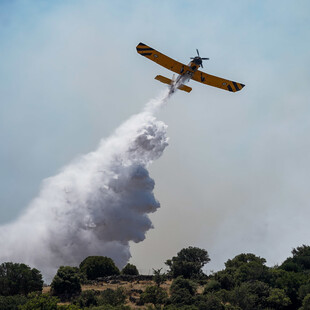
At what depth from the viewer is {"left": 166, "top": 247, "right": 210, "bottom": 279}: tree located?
73000mm

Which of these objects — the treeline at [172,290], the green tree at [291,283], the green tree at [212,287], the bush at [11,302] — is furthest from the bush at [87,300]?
the green tree at [291,283]

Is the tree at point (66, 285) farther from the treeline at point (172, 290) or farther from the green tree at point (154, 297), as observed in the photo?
the green tree at point (154, 297)

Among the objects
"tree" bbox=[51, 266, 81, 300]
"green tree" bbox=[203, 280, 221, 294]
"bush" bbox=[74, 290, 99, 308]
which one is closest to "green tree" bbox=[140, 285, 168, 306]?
"bush" bbox=[74, 290, 99, 308]

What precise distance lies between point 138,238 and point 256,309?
1182 inches

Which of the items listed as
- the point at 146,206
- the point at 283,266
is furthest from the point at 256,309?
the point at 146,206

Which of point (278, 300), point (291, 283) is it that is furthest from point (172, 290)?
point (291, 283)

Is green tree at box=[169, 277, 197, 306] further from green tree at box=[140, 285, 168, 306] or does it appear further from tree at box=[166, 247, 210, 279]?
tree at box=[166, 247, 210, 279]

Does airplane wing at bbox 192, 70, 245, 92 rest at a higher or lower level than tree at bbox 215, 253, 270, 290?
higher

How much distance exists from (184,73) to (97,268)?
104 ft

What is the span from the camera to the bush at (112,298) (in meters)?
53.3

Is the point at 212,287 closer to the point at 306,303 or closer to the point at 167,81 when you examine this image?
the point at 306,303

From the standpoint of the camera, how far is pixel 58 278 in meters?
61.7

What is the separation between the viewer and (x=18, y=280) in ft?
202

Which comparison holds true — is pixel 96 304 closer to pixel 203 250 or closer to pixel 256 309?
pixel 256 309
